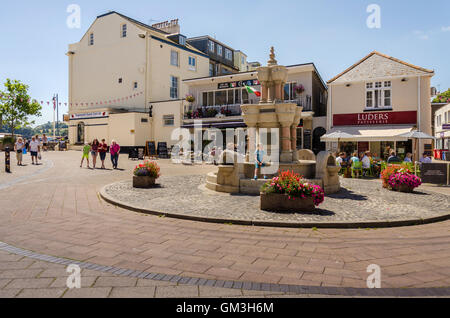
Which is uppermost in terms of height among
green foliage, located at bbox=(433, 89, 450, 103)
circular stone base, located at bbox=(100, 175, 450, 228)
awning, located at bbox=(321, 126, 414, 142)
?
green foliage, located at bbox=(433, 89, 450, 103)

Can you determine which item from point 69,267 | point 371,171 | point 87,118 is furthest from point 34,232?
point 87,118

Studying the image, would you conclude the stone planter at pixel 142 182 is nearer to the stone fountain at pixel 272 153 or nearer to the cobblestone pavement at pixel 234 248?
the stone fountain at pixel 272 153

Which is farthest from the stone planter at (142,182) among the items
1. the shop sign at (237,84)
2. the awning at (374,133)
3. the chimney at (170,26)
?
the chimney at (170,26)

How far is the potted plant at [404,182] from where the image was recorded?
10320mm

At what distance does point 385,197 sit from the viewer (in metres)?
9.20

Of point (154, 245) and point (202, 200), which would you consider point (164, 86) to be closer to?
point (202, 200)

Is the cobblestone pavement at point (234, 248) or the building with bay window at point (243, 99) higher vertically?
the building with bay window at point (243, 99)

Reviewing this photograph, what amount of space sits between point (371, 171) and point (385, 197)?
685 cm

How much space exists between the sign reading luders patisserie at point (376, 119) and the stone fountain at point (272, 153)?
13326 mm

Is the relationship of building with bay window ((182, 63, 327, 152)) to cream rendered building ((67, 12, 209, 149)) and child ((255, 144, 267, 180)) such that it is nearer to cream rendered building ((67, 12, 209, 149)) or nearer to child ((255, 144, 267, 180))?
cream rendered building ((67, 12, 209, 149))

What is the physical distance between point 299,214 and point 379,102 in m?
18.7

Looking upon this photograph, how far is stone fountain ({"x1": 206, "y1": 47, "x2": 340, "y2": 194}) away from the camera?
32.0 ft

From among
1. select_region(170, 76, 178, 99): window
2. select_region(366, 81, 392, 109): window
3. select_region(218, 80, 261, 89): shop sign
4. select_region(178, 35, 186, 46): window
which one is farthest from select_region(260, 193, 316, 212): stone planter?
select_region(178, 35, 186, 46): window

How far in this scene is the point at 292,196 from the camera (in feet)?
23.3
